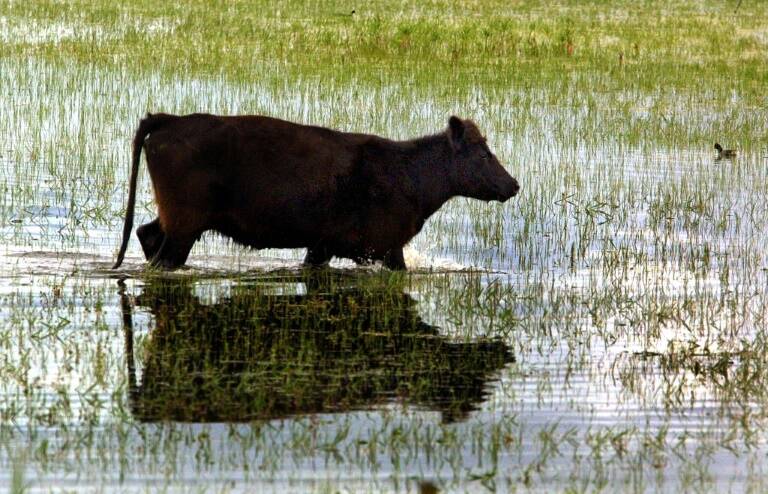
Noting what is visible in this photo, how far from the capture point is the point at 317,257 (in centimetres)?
1080

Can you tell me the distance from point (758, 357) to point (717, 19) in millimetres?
22751

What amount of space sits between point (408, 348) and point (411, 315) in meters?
0.99

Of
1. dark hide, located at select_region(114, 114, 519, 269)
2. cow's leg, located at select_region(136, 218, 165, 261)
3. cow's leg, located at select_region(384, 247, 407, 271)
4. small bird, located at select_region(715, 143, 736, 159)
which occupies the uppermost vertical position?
small bird, located at select_region(715, 143, 736, 159)

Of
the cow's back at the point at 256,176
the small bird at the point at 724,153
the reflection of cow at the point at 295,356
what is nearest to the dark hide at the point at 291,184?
the cow's back at the point at 256,176

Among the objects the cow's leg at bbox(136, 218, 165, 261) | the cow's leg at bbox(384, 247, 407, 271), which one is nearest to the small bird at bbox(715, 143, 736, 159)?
the cow's leg at bbox(384, 247, 407, 271)

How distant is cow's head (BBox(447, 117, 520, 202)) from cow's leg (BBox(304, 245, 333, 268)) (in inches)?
47.1

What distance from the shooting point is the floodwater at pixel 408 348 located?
20.5 feet

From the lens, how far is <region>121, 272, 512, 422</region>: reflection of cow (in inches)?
278

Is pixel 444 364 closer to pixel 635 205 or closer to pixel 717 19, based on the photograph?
pixel 635 205

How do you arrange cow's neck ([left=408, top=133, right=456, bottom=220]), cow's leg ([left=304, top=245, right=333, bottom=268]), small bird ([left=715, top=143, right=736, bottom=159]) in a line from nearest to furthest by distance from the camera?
cow's leg ([left=304, top=245, right=333, bottom=268]) → cow's neck ([left=408, top=133, right=456, bottom=220]) → small bird ([left=715, top=143, right=736, bottom=159])

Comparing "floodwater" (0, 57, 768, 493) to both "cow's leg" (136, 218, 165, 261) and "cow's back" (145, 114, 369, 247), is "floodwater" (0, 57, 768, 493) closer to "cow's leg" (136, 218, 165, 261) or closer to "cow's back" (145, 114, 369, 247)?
"cow's leg" (136, 218, 165, 261)

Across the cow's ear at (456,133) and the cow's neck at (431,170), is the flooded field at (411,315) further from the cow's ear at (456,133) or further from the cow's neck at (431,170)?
the cow's ear at (456,133)

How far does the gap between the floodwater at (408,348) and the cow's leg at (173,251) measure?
11 cm

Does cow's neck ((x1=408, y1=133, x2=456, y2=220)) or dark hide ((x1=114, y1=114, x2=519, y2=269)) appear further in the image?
cow's neck ((x1=408, y1=133, x2=456, y2=220))
